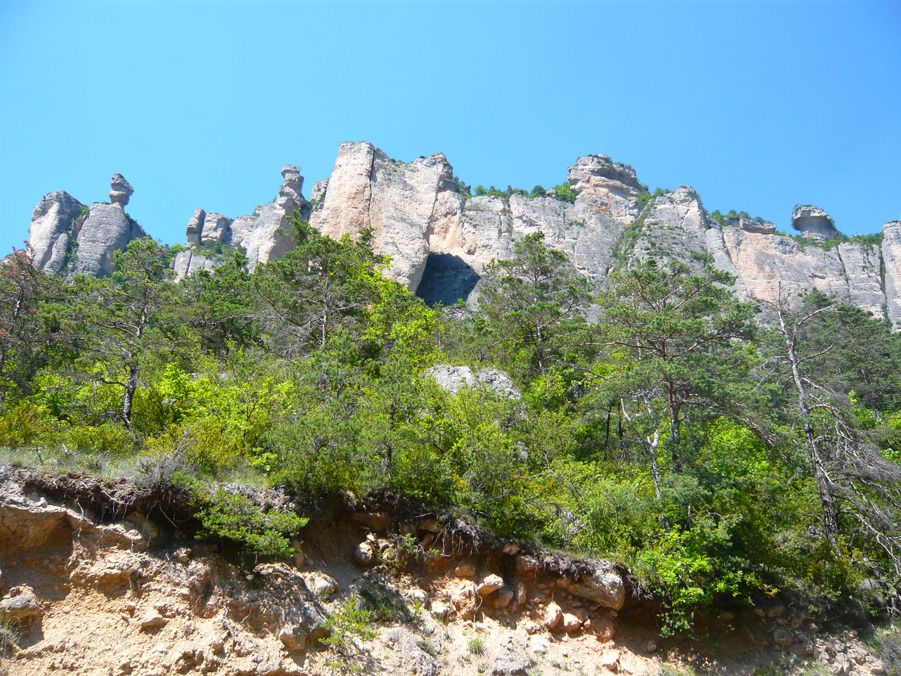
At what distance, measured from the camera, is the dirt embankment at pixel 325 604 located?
257 inches

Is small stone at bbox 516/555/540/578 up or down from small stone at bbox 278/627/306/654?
up

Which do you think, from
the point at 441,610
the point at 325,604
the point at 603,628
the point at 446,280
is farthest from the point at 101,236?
the point at 603,628

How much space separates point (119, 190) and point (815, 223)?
76.5 metres

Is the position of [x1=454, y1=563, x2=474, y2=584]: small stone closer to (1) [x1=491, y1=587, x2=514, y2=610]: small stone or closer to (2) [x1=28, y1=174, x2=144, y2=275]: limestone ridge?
(1) [x1=491, y1=587, x2=514, y2=610]: small stone

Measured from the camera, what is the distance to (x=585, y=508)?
35.1 feet

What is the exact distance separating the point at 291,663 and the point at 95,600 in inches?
96.1

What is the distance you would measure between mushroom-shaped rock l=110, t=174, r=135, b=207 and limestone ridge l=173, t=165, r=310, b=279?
6985 mm

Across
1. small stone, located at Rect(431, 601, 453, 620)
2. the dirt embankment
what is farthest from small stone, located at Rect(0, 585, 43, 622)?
small stone, located at Rect(431, 601, 453, 620)

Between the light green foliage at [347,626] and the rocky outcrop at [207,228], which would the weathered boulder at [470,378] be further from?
the rocky outcrop at [207,228]

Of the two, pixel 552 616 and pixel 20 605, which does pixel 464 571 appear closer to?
pixel 552 616

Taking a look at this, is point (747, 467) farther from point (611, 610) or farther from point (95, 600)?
point (95, 600)

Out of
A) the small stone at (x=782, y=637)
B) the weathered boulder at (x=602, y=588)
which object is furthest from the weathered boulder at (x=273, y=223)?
the small stone at (x=782, y=637)

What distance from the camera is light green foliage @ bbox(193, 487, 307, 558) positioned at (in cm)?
744

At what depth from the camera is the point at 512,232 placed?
4972 centimetres
